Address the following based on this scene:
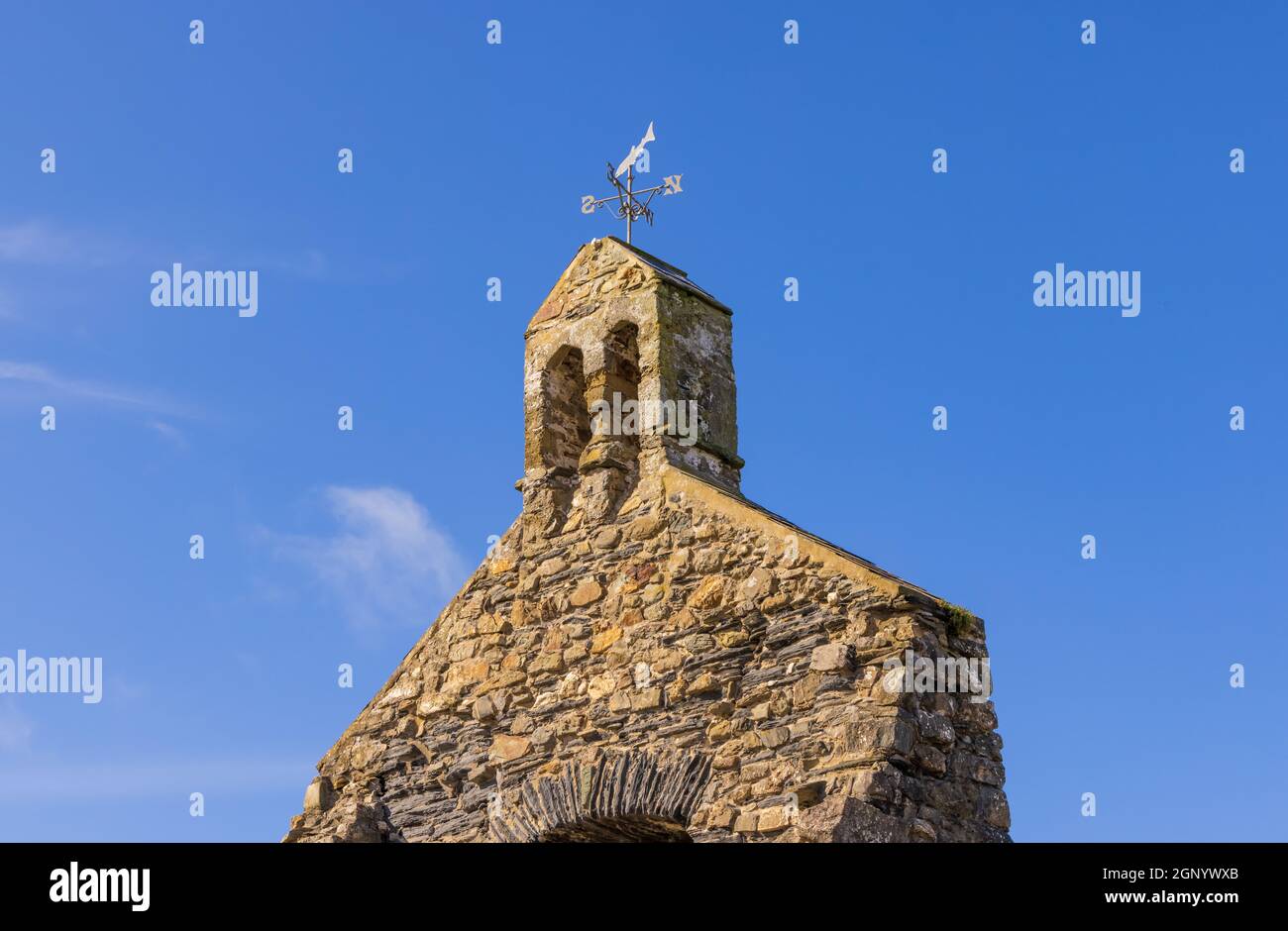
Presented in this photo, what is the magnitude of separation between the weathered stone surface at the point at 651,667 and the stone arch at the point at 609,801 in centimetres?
2

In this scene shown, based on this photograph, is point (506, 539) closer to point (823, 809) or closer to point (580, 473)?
point (580, 473)

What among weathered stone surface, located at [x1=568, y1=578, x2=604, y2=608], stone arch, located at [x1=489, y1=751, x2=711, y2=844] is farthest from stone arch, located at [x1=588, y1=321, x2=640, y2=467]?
stone arch, located at [x1=489, y1=751, x2=711, y2=844]

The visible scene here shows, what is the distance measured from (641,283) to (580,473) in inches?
57.7

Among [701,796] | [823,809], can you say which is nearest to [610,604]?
[701,796]

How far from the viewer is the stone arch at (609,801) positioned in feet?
35.8

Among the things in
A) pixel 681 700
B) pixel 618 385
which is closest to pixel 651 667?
pixel 681 700

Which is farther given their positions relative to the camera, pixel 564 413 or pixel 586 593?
pixel 564 413

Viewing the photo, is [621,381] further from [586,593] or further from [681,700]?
[681,700]

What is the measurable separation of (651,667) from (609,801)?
908 mm

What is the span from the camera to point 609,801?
1120cm

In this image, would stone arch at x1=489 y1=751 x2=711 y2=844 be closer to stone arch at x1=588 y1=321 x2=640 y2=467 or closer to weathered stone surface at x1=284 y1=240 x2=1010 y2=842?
weathered stone surface at x1=284 y1=240 x2=1010 y2=842

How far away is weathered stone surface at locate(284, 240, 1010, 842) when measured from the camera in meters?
10.3
